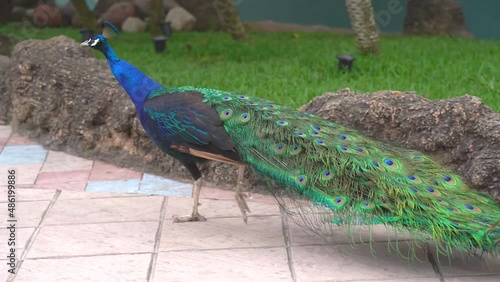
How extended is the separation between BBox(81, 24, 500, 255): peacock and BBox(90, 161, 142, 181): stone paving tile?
1.24 meters

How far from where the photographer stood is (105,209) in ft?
18.6

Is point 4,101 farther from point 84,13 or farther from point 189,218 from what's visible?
point 189,218

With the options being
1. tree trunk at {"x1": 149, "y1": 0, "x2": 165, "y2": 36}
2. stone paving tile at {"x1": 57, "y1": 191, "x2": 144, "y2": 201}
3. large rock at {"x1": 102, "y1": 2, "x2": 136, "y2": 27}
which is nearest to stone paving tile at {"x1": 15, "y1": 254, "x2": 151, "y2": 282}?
stone paving tile at {"x1": 57, "y1": 191, "x2": 144, "y2": 201}

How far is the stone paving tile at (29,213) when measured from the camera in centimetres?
543

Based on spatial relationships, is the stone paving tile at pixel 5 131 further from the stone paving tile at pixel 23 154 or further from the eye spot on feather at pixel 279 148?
the eye spot on feather at pixel 279 148

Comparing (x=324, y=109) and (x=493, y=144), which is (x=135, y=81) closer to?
(x=324, y=109)

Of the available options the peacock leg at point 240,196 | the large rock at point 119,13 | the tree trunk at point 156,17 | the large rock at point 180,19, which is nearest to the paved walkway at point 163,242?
the peacock leg at point 240,196

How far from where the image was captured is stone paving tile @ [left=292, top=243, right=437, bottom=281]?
4.38 metres

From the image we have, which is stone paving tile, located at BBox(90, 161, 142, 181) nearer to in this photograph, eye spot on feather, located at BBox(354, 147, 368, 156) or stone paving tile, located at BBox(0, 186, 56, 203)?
stone paving tile, located at BBox(0, 186, 56, 203)

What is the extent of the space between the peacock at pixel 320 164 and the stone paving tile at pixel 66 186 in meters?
1.23

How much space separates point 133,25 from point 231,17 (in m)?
3.20

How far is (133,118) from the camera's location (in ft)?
21.3

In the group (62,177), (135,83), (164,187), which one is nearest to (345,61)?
(164,187)

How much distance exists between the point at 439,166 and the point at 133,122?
2.79 meters
